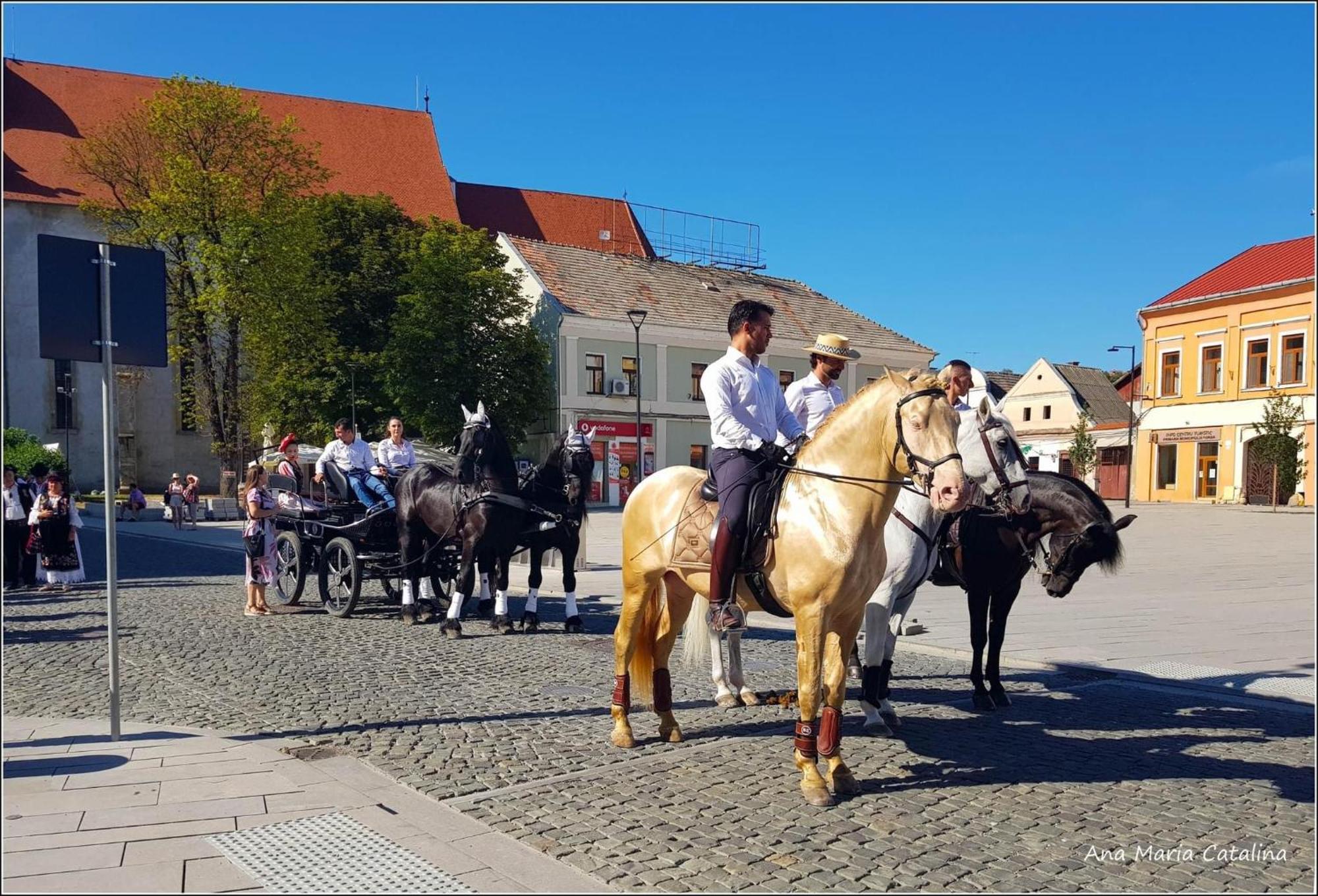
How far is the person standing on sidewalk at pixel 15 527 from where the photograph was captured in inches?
554

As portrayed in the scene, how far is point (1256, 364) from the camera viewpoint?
41125 millimetres

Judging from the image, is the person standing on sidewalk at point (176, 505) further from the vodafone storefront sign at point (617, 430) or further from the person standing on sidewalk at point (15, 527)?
the vodafone storefront sign at point (617, 430)

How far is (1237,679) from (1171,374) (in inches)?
1691

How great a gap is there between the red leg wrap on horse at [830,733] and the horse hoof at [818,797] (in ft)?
0.67

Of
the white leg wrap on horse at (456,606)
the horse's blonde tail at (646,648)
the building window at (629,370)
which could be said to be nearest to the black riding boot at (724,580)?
the horse's blonde tail at (646,648)

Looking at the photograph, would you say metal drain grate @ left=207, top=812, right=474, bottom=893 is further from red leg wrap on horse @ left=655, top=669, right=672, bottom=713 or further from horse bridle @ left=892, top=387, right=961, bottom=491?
horse bridle @ left=892, top=387, right=961, bottom=491

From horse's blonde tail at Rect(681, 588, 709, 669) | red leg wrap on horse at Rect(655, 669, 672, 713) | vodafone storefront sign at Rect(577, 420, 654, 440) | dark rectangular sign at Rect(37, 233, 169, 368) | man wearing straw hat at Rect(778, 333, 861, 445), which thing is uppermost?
dark rectangular sign at Rect(37, 233, 169, 368)

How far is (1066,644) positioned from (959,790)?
5.11 m

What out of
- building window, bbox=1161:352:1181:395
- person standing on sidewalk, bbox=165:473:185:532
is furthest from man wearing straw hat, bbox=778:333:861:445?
building window, bbox=1161:352:1181:395

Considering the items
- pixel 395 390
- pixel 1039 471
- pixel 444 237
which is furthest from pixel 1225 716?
pixel 444 237

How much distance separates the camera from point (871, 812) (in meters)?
4.54

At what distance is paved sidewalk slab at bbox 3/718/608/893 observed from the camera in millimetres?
3693

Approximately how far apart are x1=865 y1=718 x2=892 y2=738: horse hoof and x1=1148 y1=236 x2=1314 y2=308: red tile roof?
139ft

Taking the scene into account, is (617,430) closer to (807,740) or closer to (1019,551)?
(1019,551)
